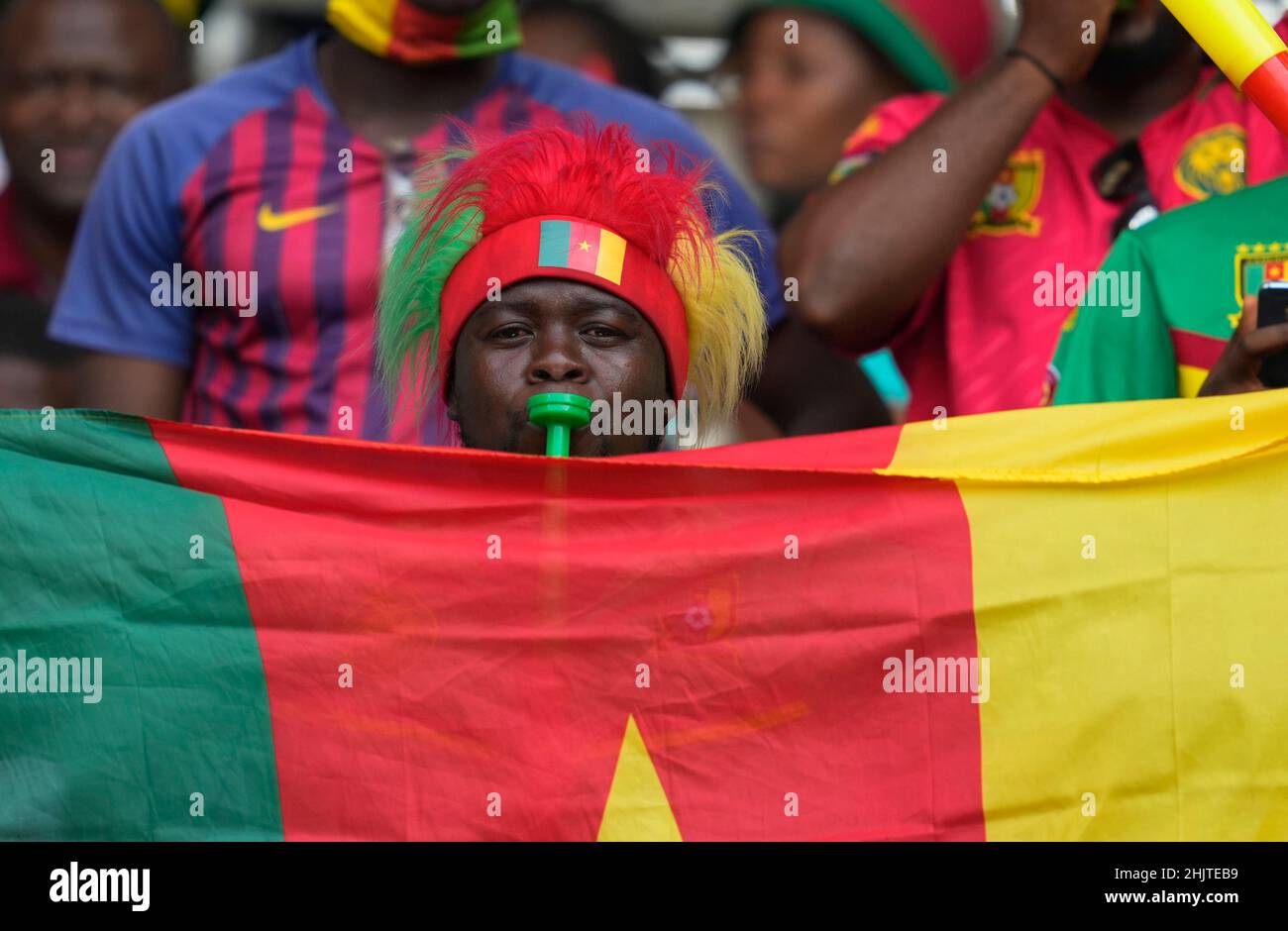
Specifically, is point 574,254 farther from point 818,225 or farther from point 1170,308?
point 1170,308

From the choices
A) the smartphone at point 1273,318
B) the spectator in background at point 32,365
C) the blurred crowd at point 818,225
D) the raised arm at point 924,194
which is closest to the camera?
the smartphone at point 1273,318

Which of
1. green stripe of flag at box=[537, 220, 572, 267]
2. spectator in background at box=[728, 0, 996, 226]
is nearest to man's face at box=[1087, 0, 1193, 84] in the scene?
spectator in background at box=[728, 0, 996, 226]

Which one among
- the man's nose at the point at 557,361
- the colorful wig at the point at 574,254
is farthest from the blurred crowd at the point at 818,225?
the man's nose at the point at 557,361

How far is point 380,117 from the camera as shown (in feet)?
14.0

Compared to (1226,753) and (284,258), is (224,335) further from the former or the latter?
(1226,753)

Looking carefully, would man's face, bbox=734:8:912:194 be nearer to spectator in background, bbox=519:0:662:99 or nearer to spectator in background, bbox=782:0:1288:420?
spectator in background, bbox=519:0:662:99

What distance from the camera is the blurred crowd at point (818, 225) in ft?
12.0

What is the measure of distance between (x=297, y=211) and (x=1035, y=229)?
1.32m

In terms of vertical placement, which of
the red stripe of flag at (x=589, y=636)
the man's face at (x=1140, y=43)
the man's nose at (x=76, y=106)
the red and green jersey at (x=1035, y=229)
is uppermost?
the man's nose at (x=76, y=106)

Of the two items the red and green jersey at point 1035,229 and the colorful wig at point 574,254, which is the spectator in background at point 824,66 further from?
the colorful wig at point 574,254

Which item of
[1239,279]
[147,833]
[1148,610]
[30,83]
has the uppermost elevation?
[30,83]

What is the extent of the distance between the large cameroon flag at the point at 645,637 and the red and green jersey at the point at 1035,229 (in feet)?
2.54

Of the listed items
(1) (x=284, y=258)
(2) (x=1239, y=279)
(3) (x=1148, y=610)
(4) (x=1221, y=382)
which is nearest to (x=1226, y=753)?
(3) (x=1148, y=610)

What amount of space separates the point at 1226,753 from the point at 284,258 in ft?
6.22
